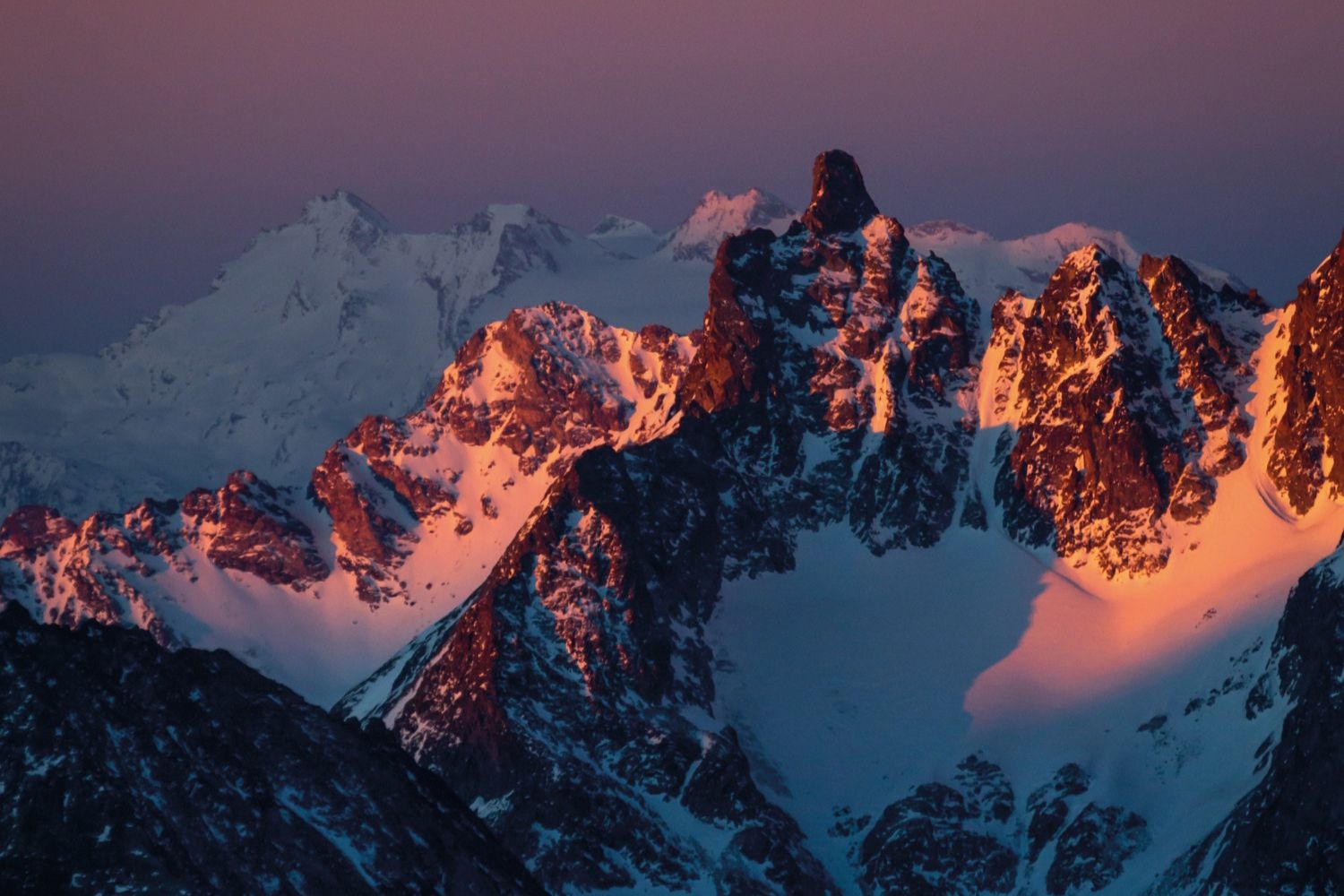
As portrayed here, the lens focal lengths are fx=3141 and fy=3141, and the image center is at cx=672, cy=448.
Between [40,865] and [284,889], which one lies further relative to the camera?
[284,889]

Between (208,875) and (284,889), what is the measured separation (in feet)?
18.7

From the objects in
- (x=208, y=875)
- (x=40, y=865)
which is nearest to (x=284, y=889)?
(x=208, y=875)

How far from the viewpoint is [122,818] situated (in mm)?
192125

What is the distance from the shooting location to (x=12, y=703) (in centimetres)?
19825

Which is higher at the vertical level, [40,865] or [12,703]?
[12,703]

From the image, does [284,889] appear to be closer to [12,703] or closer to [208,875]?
[208,875]

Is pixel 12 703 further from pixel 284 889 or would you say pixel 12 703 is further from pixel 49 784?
pixel 284 889

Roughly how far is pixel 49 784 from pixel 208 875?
456 inches

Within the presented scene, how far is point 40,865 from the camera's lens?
187250mm

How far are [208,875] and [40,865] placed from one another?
492 inches

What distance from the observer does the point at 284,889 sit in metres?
200

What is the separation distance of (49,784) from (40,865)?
22.9 feet

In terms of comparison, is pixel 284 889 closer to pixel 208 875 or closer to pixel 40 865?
pixel 208 875

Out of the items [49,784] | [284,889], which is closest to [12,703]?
[49,784]
